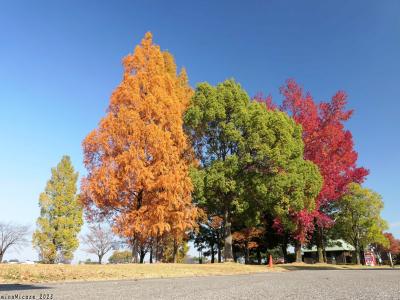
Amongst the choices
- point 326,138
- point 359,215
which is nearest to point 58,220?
point 326,138

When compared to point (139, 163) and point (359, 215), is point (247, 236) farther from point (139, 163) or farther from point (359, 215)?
point (139, 163)

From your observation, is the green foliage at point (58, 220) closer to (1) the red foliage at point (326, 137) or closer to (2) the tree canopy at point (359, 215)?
(1) the red foliage at point (326, 137)

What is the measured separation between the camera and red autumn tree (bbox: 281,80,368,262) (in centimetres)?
2562

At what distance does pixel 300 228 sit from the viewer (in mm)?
24844

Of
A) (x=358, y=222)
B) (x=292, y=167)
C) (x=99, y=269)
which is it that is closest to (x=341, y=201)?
(x=358, y=222)

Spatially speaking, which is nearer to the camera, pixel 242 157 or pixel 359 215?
pixel 242 157

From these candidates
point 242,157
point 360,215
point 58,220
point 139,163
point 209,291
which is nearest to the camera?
point 209,291

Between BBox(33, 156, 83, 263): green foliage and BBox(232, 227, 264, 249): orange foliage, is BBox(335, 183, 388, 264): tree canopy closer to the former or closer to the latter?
BBox(232, 227, 264, 249): orange foliage

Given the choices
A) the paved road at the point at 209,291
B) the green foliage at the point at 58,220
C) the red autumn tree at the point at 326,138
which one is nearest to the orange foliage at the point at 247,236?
the red autumn tree at the point at 326,138

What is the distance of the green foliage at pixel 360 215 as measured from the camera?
36.6m

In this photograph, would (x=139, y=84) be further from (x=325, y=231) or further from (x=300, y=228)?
(x=325, y=231)

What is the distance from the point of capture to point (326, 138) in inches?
1016

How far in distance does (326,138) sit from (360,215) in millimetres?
15922

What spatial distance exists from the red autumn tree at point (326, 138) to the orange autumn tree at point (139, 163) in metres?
11.6
